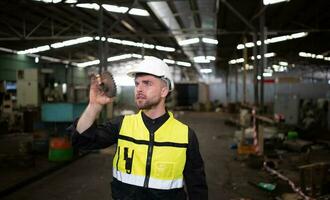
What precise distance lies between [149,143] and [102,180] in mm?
4718

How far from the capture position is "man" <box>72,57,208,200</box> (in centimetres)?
202

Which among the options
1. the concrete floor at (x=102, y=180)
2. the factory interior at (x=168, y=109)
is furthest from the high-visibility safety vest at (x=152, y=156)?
the concrete floor at (x=102, y=180)

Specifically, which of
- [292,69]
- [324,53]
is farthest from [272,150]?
[292,69]

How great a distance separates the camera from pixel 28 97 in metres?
13.0

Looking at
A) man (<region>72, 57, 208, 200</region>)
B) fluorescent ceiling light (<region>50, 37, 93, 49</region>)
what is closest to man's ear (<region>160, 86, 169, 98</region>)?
man (<region>72, 57, 208, 200</region>)

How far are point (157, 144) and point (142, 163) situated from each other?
14cm

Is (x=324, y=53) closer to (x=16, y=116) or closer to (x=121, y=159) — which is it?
(x=16, y=116)

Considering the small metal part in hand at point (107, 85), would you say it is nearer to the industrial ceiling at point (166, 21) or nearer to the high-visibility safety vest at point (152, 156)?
the high-visibility safety vest at point (152, 156)

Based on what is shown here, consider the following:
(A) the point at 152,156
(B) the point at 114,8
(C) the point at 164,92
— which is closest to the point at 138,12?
(B) the point at 114,8

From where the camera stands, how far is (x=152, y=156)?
204 cm

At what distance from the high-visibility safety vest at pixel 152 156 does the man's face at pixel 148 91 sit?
0.13 meters

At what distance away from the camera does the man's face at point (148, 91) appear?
208 cm

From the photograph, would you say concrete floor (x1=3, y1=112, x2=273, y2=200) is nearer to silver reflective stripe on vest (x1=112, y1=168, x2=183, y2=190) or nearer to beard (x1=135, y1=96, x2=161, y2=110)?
silver reflective stripe on vest (x1=112, y1=168, x2=183, y2=190)

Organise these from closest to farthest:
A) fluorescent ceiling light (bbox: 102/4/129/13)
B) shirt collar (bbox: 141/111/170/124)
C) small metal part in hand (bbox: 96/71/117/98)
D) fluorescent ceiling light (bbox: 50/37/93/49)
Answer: small metal part in hand (bbox: 96/71/117/98)
shirt collar (bbox: 141/111/170/124)
fluorescent ceiling light (bbox: 102/4/129/13)
fluorescent ceiling light (bbox: 50/37/93/49)
